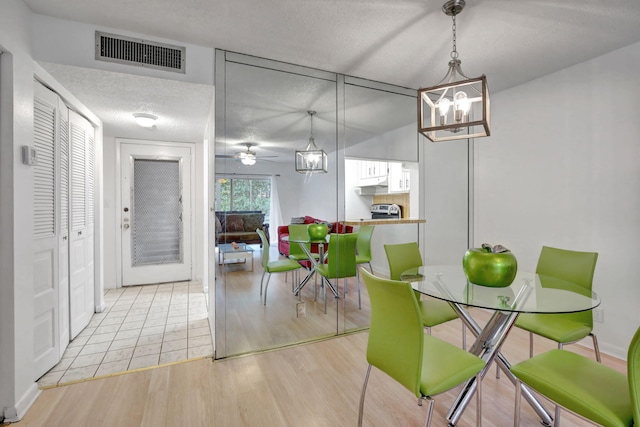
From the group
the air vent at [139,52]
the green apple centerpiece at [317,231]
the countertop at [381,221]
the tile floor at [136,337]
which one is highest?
the air vent at [139,52]

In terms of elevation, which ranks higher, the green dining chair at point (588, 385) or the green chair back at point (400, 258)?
the green chair back at point (400, 258)

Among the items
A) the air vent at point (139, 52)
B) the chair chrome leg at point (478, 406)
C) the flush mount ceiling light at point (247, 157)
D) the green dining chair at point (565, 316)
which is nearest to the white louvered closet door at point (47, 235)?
the air vent at point (139, 52)

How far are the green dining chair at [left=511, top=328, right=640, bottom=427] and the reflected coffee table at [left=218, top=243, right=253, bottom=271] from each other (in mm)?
2005

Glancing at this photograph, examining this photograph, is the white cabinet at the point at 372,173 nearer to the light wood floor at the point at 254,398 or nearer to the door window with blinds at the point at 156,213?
the light wood floor at the point at 254,398

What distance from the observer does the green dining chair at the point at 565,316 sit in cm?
177

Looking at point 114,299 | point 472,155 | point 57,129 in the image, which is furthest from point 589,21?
point 114,299

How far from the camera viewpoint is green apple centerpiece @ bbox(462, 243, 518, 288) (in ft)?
5.38

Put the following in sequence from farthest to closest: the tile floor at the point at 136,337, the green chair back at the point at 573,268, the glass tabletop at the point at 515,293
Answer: the tile floor at the point at 136,337 < the green chair back at the point at 573,268 < the glass tabletop at the point at 515,293

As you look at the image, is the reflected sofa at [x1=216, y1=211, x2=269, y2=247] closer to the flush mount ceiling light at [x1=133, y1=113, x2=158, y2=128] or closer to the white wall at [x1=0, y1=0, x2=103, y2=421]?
the white wall at [x1=0, y1=0, x2=103, y2=421]

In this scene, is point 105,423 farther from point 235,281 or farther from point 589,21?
point 589,21

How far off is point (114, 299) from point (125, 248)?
2.61 feet

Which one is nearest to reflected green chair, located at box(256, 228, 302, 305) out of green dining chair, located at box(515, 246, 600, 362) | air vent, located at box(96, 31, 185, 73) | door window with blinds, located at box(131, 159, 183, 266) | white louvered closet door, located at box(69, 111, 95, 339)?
air vent, located at box(96, 31, 185, 73)

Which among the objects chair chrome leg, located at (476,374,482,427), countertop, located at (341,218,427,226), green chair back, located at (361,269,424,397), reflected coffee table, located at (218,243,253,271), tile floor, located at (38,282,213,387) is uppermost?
countertop, located at (341,218,427,226)

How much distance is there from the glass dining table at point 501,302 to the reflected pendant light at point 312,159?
1398 millimetres
